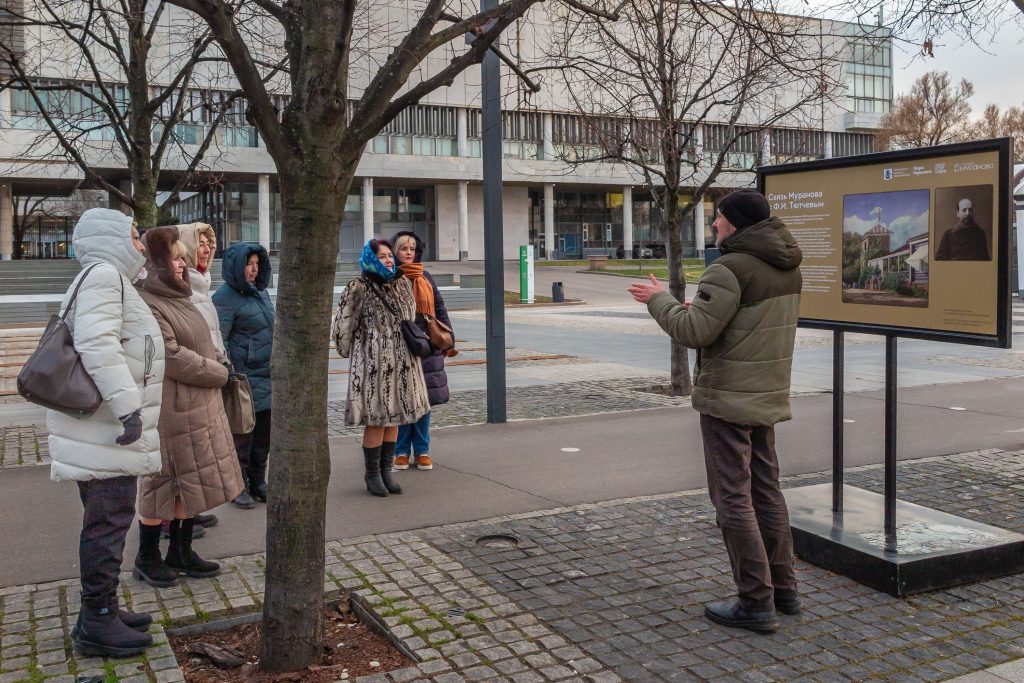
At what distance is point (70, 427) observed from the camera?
420 centimetres

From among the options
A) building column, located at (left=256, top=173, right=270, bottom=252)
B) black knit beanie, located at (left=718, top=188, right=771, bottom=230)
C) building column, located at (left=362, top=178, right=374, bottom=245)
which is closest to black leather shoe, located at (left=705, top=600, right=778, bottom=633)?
black knit beanie, located at (left=718, top=188, right=771, bottom=230)

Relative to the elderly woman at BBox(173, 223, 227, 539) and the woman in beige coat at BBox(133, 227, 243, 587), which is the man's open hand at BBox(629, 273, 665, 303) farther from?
the elderly woman at BBox(173, 223, 227, 539)

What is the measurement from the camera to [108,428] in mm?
4223

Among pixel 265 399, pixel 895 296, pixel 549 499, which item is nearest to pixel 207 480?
pixel 265 399

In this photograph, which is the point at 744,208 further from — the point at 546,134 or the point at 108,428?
the point at 546,134

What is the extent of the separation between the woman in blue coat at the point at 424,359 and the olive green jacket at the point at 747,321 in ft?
10.5

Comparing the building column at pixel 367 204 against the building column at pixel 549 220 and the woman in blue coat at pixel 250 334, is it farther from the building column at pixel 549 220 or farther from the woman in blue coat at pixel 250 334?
the woman in blue coat at pixel 250 334

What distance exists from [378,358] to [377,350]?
0.06 metres

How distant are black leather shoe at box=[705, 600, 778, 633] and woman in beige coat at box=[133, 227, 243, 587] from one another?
8.54 feet

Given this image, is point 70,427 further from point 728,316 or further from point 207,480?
point 728,316

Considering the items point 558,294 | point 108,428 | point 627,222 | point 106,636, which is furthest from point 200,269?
point 627,222

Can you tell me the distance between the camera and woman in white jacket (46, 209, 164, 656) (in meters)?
4.14

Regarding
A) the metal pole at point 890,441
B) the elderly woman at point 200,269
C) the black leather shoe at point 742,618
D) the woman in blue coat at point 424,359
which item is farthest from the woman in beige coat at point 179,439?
the metal pole at point 890,441

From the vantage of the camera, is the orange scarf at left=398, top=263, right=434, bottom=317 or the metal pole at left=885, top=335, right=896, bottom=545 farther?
the orange scarf at left=398, top=263, right=434, bottom=317
